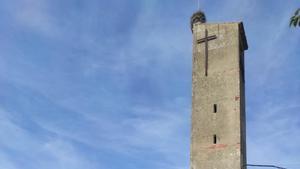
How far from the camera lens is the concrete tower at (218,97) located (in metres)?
18.4

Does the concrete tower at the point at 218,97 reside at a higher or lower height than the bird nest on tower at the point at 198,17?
lower

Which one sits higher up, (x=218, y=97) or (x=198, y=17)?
(x=198, y=17)

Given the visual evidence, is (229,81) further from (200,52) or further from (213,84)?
(200,52)

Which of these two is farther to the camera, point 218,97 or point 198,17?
point 198,17

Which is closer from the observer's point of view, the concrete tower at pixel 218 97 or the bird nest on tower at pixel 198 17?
the concrete tower at pixel 218 97

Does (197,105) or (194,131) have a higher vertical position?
(197,105)

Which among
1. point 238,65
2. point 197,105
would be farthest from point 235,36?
point 197,105

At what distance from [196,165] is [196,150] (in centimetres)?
63

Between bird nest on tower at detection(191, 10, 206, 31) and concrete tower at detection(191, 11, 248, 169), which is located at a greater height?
bird nest on tower at detection(191, 10, 206, 31)

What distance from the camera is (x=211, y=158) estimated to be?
1842 centimetres

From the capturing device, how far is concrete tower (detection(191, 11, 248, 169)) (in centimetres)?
1839

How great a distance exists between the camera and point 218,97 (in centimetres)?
1959

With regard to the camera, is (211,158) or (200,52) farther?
(200,52)

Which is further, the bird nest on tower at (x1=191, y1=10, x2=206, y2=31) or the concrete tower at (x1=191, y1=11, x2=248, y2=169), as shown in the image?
the bird nest on tower at (x1=191, y1=10, x2=206, y2=31)
